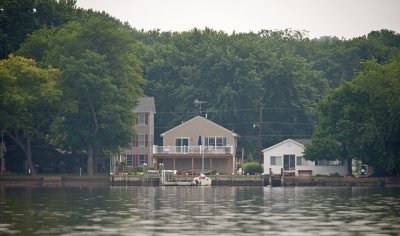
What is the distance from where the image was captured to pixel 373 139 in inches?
4609

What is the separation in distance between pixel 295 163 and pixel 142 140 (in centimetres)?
2441

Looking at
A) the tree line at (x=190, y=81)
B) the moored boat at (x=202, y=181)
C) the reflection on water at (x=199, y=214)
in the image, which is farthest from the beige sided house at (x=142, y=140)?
the reflection on water at (x=199, y=214)

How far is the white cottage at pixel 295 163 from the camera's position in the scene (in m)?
132

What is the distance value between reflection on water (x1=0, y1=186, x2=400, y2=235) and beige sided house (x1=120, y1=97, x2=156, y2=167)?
49.0m

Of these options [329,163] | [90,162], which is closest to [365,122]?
[329,163]

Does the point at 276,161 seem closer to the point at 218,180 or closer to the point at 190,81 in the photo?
the point at 218,180

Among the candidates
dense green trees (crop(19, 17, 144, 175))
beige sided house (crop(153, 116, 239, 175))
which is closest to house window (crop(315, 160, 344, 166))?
beige sided house (crop(153, 116, 239, 175))

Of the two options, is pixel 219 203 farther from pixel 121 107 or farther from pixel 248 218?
pixel 121 107

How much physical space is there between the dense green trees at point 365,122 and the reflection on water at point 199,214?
19906mm

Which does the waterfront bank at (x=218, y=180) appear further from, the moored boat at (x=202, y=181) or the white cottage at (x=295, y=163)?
the white cottage at (x=295, y=163)

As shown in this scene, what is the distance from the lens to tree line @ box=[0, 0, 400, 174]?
124 m

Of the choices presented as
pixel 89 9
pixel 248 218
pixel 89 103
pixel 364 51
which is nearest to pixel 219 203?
pixel 248 218

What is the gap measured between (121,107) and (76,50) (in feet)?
33.6

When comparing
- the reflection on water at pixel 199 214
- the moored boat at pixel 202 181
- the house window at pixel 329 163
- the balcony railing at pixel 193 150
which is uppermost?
the balcony railing at pixel 193 150
